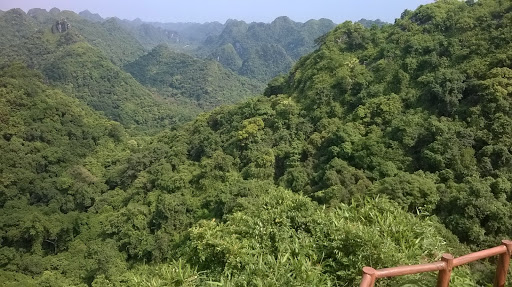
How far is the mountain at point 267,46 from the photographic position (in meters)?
137

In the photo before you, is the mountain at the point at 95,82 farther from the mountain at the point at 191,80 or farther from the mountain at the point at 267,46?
the mountain at the point at 267,46

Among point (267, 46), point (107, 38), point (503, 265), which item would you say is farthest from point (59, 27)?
point (503, 265)

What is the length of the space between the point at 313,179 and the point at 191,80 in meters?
81.9

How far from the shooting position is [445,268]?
9.07ft

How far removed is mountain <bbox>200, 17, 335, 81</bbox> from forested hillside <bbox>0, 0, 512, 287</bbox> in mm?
102436

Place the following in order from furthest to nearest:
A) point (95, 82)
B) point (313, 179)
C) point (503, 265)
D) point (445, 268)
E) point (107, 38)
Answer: point (107, 38), point (95, 82), point (313, 179), point (503, 265), point (445, 268)

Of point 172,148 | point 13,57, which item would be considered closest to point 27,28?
point 13,57

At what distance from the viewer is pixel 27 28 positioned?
11562cm

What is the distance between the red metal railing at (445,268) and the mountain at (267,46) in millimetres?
126498

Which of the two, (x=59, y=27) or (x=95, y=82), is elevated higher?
(x=59, y=27)

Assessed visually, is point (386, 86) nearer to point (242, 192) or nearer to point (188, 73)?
point (242, 192)

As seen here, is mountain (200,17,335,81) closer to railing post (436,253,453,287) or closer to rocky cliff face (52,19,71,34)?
rocky cliff face (52,19,71,34)

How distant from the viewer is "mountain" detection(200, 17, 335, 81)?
13712 cm

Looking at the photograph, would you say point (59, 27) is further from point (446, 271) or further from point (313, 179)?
point (446, 271)
